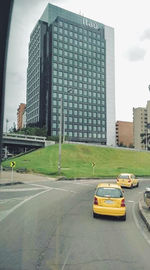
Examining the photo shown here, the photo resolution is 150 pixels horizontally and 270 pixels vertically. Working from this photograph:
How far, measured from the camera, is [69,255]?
20.7 ft

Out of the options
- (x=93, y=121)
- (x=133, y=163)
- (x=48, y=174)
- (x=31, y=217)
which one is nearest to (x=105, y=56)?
(x=93, y=121)

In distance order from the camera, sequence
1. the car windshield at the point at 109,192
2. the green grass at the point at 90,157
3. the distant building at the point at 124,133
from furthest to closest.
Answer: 1. the distant building at the point at 124,133
2. the green grass at the point at 90,157
3. the car windshield at the point at 109,192

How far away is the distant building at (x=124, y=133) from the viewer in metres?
169

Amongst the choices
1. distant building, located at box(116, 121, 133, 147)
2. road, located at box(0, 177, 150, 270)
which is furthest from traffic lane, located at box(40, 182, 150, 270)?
distant building, located at box(116, 121, 133, 147)

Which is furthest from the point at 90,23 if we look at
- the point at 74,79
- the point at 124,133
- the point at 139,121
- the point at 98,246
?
the point at 98,246

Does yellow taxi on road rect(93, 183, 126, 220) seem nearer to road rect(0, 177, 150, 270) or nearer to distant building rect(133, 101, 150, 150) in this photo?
road rect(0, 177, 150, 270)

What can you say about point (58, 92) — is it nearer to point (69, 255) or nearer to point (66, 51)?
point (66, 51)

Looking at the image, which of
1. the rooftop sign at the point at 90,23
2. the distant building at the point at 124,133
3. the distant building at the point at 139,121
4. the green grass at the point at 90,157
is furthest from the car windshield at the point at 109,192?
the distant building at the point at 124,133

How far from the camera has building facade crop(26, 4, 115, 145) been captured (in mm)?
120250

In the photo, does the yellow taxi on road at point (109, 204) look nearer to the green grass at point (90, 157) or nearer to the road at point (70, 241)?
the road at point (70, 241)

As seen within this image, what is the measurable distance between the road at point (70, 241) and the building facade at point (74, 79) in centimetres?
10378

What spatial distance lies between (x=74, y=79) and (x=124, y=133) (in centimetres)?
6132

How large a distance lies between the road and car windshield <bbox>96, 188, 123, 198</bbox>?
3.36ft

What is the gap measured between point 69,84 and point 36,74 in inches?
Result: 678
